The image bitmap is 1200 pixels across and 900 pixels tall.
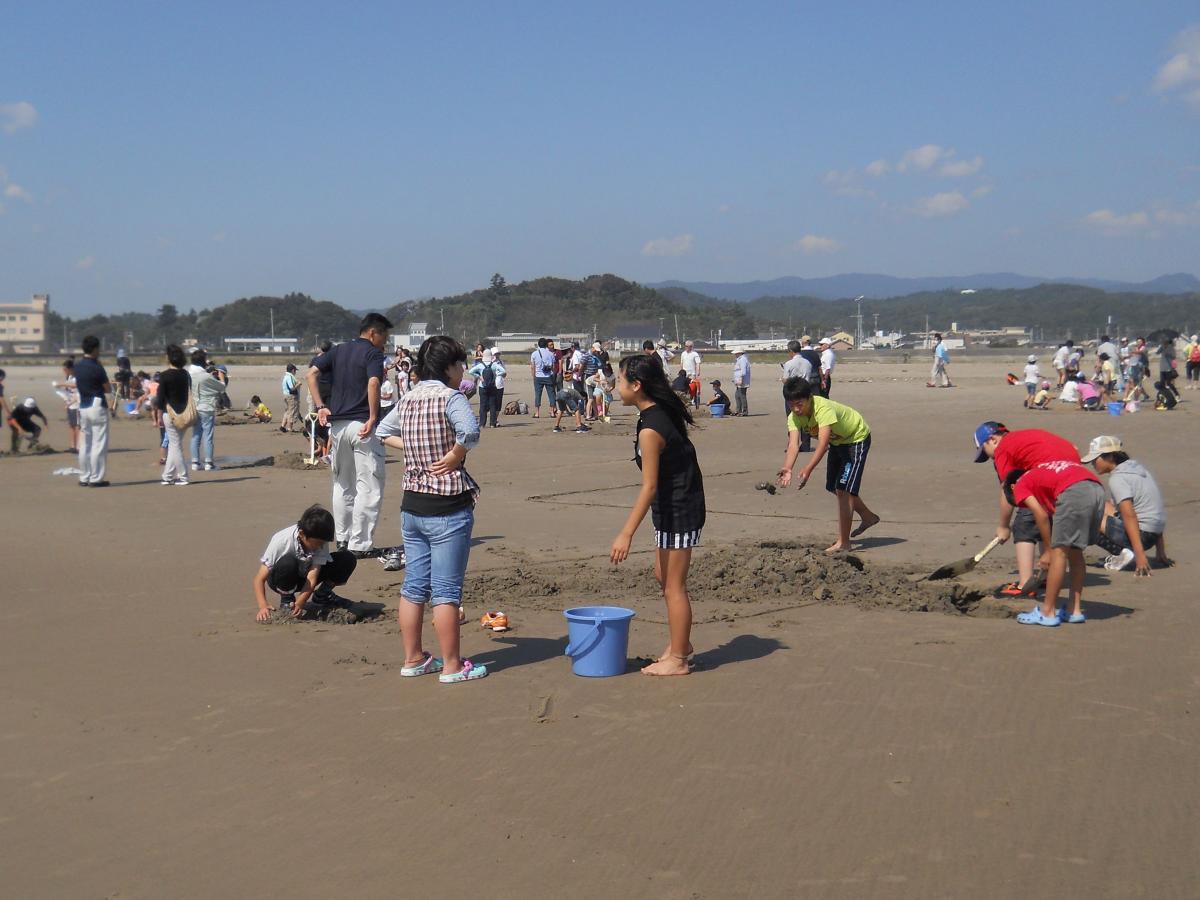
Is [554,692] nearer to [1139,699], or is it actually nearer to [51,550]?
[1139,699]

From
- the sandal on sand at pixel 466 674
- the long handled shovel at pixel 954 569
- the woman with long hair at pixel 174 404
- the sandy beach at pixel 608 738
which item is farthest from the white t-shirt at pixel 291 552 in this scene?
the woman with long hair at pixel 174 404

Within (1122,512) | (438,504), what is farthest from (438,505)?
(1122,512)

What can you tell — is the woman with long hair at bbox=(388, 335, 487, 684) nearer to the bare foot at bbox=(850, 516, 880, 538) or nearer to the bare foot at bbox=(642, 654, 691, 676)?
the bare foot at bbox=(642, 654, 691, 676)

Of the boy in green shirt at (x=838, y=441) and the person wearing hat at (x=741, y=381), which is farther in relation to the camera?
the person wearing hat at (x=741, y=381)

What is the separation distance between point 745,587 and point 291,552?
3230 millimetres

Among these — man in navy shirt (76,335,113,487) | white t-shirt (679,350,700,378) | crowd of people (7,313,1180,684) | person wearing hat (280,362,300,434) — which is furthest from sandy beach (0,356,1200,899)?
white t-shirt (679,350,700,378)

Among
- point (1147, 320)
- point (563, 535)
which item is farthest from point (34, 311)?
point (563, 535)

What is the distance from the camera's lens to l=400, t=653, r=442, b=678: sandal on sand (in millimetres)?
6391

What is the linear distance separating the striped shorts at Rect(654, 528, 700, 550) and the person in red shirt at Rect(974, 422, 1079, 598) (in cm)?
247

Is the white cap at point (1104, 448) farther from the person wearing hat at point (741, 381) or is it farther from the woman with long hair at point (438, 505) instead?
the person wearing hat at point (741, 381)

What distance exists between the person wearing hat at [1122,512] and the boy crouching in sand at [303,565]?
576 cm

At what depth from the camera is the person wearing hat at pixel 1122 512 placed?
902cm

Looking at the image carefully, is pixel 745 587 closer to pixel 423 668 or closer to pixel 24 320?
pixel 423 668

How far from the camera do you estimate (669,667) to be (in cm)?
634
